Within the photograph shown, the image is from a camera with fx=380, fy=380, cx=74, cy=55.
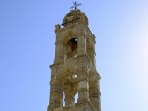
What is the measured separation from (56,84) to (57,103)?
1985 mm

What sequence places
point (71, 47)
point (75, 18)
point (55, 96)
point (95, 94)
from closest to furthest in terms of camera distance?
point (55, 96)
point (95, 94)
point (71, 47)
point (75, 18)

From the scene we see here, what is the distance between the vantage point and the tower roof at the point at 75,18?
3992cm

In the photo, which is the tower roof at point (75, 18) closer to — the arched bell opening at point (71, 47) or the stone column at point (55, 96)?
the arched bell opening at point (71, 47)

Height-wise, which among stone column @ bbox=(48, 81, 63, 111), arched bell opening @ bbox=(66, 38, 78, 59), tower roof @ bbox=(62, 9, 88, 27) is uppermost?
tower roof @ bbox=(62, 9, 88, 27)

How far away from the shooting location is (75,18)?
40562 mm

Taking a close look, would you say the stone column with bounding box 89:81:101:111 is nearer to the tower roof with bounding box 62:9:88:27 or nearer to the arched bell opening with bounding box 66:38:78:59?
the arched bell opening with bounding box 66:38:78:59

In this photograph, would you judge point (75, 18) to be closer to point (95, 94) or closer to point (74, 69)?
point (74, 69)

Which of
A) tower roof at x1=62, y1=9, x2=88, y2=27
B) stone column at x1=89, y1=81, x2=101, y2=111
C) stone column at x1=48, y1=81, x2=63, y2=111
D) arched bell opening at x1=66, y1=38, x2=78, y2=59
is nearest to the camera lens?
stone column at x1=48, y1=81, x2=63, y2=111

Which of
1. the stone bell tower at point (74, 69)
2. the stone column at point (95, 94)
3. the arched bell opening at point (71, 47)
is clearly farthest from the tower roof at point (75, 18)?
the stone column at point (95, 94)

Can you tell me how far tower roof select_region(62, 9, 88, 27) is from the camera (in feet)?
131

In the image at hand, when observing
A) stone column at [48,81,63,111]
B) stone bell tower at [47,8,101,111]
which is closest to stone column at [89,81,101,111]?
stone bell tower at [47,8,101,111]

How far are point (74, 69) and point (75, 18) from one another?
23.9 ft

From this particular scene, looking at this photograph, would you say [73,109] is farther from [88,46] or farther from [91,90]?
[88,46]

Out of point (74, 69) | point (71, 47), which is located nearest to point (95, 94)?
point (74, 69)
